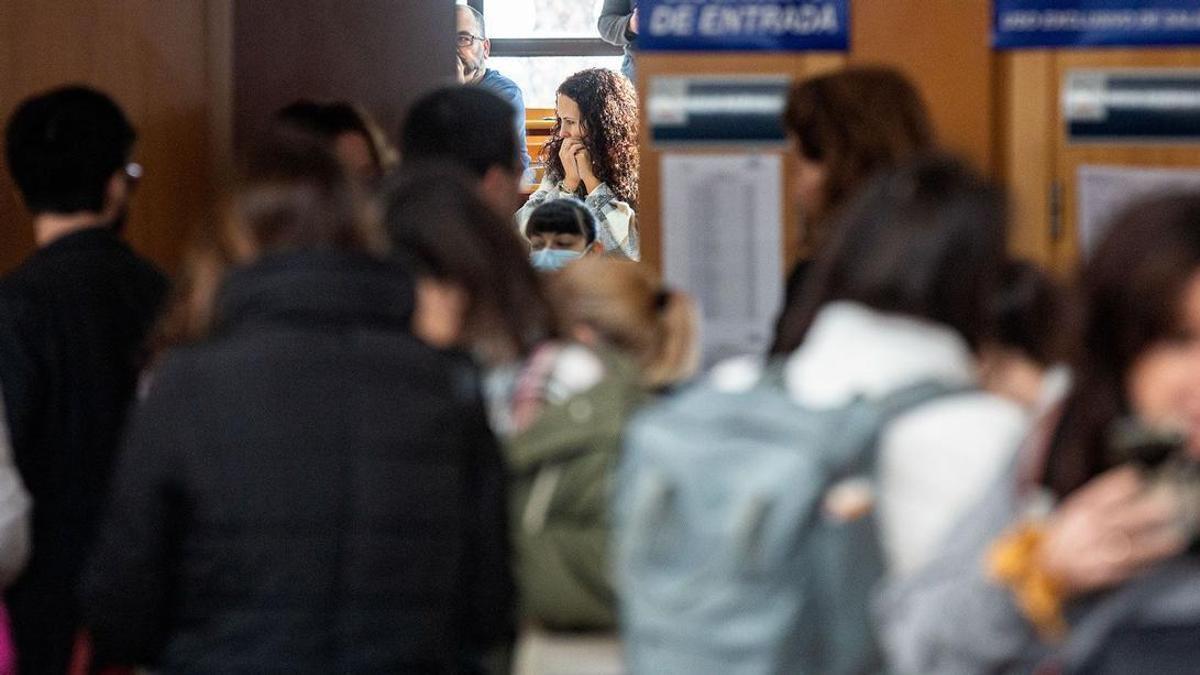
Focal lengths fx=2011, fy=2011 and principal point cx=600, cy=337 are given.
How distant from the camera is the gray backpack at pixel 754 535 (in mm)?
2668

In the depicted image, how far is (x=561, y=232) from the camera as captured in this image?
6.48 m

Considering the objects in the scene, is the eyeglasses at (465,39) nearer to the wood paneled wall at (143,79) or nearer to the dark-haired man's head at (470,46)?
the dark-haired man's head at (470,46)

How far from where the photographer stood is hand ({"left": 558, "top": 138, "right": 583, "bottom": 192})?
8.02 metres

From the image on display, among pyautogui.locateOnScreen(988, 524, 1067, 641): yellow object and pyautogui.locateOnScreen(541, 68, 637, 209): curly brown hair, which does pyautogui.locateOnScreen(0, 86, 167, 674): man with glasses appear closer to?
pyautogui.locateOnScreen(988, 524, 1067, 641): yellow object

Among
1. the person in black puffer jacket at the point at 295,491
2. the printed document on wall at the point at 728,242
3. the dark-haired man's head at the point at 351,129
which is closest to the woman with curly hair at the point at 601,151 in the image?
the printed document on wall at the point at 728,242

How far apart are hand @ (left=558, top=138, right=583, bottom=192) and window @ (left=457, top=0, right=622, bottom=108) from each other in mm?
1191

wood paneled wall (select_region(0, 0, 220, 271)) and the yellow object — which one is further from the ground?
wood paneled wall (select_region(0, 0, 220, 271))

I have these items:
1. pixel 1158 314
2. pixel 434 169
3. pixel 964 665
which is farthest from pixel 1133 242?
pixel 434 169

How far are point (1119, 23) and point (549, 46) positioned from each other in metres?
4.74

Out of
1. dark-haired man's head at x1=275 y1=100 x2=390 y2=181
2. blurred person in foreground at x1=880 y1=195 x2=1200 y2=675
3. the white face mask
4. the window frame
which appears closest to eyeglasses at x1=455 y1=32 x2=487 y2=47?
the window frame

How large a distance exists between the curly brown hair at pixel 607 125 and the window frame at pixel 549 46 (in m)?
1.19

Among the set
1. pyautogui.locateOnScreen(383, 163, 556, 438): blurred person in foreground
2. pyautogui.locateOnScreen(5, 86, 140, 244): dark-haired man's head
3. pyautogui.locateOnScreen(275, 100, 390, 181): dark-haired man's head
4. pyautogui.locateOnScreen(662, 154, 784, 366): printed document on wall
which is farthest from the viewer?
pyautogui.locateOnScreen(662, 154, 784, 366): printed document on wall

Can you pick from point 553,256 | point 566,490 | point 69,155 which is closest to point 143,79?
point 553,256

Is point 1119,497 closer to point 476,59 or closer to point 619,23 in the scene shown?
point 476,59
